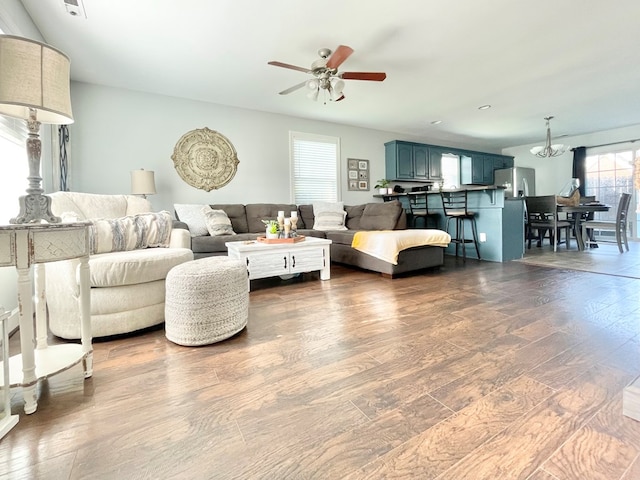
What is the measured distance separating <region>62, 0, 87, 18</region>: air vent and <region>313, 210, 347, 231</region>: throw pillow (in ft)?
11.5

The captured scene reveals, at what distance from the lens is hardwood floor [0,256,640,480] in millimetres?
901

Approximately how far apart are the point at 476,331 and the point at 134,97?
4939 mm

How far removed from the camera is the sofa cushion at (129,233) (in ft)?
6.96

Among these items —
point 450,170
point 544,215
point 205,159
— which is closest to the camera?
point 205,159

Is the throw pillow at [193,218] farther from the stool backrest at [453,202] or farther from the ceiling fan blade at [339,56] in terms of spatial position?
the stool backrest at [453,202]

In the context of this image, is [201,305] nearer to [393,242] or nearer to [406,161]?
[393,242]

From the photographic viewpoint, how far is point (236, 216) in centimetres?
454

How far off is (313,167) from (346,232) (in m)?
1.92

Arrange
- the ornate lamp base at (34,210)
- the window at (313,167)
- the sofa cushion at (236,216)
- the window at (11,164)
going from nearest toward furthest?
the ornate lamp base at (34,210), the window at (11,164), the sofa cushion at (236,216), the window at (313,167)

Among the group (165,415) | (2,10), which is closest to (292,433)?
(165,415)

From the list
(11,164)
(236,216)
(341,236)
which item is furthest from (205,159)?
(11,164)

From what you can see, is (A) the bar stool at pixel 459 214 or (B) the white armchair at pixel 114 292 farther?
(A) the bar stool at pixel 459 214

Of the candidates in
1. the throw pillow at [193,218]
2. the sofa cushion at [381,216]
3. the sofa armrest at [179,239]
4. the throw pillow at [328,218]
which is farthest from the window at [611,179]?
the sofa armrest at [179,239]

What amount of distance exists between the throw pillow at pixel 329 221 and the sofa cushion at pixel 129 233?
266 centimetres
